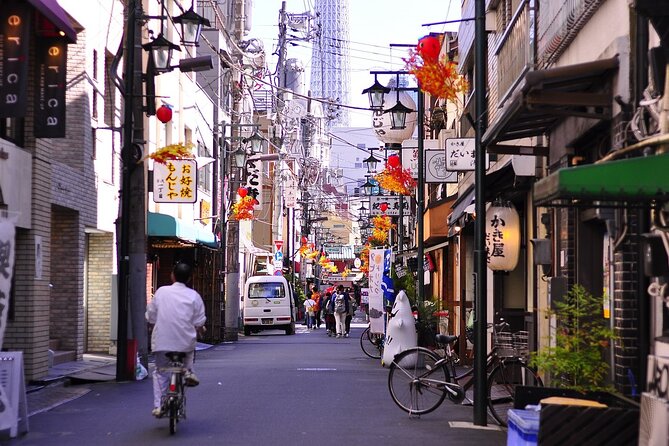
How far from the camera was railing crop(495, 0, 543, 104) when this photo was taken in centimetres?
1634

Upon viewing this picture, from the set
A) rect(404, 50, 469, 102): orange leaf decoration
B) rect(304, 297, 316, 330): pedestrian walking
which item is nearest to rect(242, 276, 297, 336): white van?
rect(304, 297, 316, 330): pedestrian walking

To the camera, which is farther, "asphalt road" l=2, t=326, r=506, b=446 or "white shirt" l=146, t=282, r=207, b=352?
"white shirt" l=146, t=282, r=207, b=352

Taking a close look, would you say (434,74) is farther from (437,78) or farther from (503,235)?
(503,235)

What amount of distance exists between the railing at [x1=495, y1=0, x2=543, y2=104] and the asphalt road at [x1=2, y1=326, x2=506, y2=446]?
16.4ft

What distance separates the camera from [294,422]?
14242mm

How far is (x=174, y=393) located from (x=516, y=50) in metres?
7.90

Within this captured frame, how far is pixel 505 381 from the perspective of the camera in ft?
47.6

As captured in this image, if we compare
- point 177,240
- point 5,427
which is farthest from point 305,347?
point 5,427

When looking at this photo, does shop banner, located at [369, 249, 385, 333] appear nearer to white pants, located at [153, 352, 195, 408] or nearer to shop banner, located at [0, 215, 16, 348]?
white pants, located at [153, 352, 195, 408]

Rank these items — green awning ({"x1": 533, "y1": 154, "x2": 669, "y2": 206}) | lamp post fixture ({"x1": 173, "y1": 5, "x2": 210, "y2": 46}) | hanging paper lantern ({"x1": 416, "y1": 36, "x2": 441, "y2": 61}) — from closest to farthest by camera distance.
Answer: green awning ({"x1": 533, "y1": 154, "x2": 669, "y2": 206}) < hanging paper lantern ({"x1": 416, "y1": 36, "x2": 441, "y2": 61}) < lamp post fixture ({"x1": 173, "y1": 5, "x2": 210, "y2": 46})

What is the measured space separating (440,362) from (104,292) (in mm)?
15114

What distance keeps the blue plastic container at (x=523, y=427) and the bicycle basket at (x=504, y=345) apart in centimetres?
520

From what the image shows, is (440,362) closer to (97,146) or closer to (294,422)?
(294,422)

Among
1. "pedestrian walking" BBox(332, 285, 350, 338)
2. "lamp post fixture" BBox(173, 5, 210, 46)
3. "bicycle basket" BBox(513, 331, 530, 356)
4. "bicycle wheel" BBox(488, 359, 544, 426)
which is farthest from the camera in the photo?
"pedestrian walking" BBox(332, 285, 350, 338)
